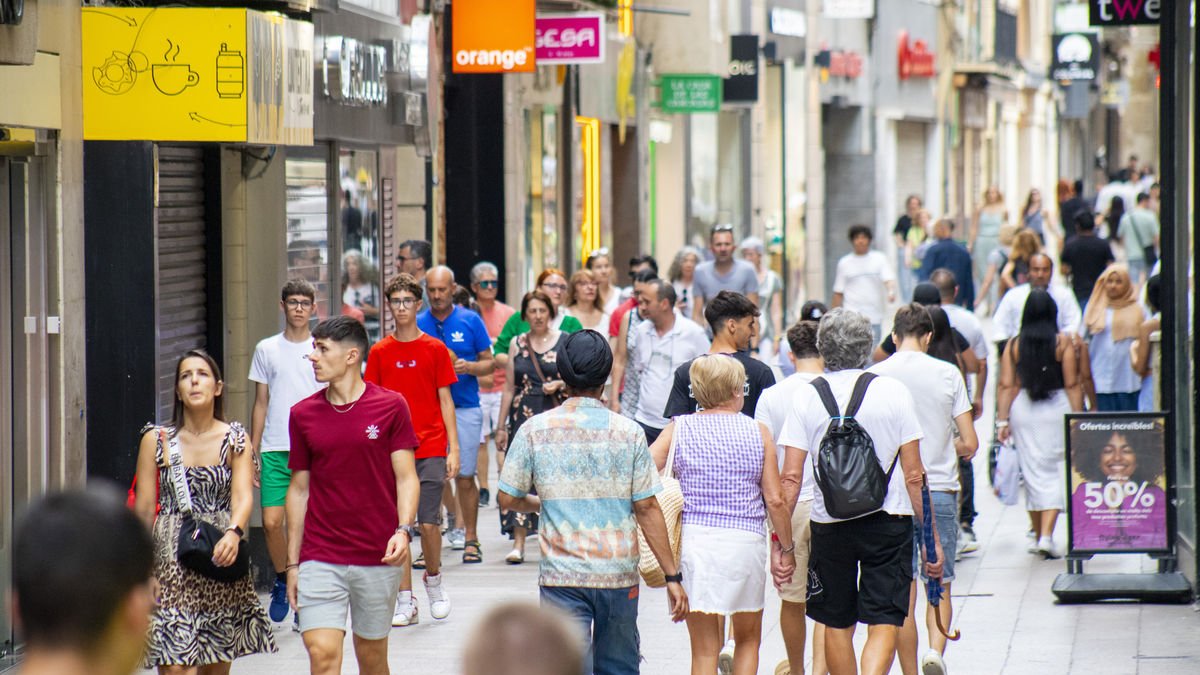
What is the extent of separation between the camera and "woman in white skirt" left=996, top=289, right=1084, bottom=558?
38.7 ft

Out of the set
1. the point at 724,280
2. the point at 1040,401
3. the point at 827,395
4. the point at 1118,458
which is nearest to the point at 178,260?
the point at 827,395

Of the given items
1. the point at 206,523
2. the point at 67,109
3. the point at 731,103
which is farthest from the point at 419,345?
the point at 731,103

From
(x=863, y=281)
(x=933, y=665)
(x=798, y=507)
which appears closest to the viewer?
(x=798, y=507)

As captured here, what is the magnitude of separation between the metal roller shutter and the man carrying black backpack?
4.38 metres

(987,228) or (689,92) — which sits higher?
(689,92)

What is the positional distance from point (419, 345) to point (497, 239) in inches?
408

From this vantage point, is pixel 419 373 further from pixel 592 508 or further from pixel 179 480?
pixel 592 508

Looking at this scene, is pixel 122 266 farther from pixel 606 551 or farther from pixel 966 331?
pixel 966 331

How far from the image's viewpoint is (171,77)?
9.87 m

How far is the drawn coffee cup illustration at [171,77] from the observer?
985 cm

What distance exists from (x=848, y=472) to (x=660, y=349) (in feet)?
13.6

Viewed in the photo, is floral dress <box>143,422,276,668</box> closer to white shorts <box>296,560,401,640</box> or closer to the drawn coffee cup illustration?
white shorts <box>296,560,401,640</box>

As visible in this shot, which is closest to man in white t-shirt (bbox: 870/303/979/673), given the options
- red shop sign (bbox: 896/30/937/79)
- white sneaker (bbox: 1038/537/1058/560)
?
white sneaker (bbox: 1038/537/1058/560)

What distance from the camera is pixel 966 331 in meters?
12.9
